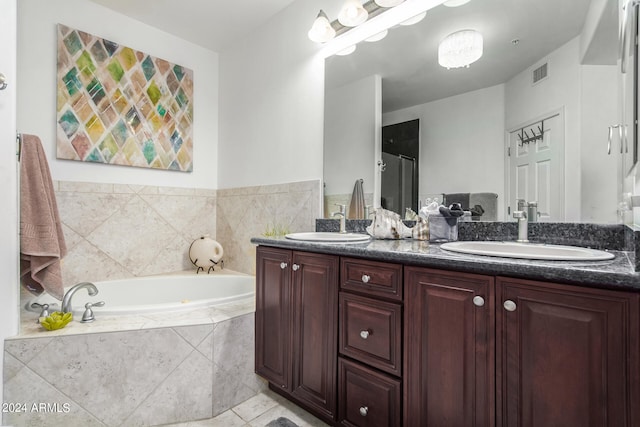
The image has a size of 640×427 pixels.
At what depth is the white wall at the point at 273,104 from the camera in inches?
89.3

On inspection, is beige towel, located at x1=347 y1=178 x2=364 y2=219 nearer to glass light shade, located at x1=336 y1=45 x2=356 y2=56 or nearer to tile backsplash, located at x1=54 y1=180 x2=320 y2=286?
A: tile backsplash, located at x1=54 y1=180 x2=320 y2=286

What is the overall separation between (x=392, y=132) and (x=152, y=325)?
1.66 metres

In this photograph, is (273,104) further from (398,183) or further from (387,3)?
(398,183)

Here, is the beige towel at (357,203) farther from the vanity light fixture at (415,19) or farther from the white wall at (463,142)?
the vanity light fixture at (415,19)

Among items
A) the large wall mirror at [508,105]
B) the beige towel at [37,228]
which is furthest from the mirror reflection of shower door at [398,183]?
the beige towel at [37,228]

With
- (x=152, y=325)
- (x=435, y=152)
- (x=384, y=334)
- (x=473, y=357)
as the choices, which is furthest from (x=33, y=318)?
(x=435, y=152)

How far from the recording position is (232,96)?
2.94m

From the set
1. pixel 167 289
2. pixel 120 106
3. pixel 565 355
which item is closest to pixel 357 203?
pixel 565 355

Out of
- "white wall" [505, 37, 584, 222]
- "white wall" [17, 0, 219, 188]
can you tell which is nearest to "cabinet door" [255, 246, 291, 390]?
"white wall" [505, 37, 584, 222]

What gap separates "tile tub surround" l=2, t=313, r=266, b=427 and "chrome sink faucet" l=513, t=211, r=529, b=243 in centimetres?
144

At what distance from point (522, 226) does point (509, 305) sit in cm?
56

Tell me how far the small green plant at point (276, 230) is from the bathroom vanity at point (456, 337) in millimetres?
765

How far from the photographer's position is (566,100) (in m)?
1.29

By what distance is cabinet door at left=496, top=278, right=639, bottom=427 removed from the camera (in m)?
0.72
